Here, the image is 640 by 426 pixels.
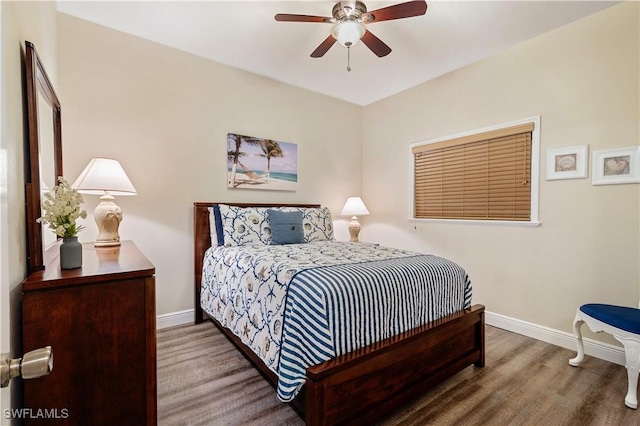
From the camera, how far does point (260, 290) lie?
1.87 meters

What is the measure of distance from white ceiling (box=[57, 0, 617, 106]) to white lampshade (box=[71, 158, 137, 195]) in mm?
1255

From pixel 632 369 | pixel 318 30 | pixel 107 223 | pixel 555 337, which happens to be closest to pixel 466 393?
pixel 632 369

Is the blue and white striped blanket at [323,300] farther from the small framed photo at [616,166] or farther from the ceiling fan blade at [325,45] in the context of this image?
the ceiling fan blade at [325,45]

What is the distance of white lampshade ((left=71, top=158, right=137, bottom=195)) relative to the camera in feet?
Result: 6.88

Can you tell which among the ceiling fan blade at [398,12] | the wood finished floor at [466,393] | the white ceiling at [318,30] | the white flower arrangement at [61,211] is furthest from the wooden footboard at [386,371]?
Answer: the white ceiling at [318,30]

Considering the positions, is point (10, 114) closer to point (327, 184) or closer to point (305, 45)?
point (305, 45)

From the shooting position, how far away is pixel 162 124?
9.44ft

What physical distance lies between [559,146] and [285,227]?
2530 millimetres

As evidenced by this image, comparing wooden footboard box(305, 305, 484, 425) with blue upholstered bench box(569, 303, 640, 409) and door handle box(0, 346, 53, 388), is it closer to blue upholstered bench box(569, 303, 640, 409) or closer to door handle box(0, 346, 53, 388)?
blue upholstered bench box(569, 303, 640, 409)

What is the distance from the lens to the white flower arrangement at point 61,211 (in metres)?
1.21

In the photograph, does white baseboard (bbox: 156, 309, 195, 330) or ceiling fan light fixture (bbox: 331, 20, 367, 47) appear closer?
ceiling fan light fixture (bbox: 331, 20, 367, 47)

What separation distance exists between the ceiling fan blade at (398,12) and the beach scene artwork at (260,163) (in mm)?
1783

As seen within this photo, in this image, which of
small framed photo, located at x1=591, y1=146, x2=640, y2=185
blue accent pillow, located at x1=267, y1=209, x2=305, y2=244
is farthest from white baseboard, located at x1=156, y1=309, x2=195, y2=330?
small framed photo, located at x1=591, y1=146, x2=640, y2=185

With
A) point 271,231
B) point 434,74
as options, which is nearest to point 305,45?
point 434,74
